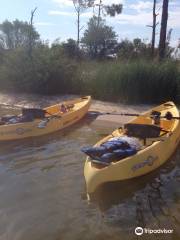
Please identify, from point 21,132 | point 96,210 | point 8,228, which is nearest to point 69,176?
point 96,210

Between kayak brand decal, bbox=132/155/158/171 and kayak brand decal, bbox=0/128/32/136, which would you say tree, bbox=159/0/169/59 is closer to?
kayak brand decal, bbox=0/128/32/136

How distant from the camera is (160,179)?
7668mm

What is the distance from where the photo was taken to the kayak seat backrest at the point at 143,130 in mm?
8641

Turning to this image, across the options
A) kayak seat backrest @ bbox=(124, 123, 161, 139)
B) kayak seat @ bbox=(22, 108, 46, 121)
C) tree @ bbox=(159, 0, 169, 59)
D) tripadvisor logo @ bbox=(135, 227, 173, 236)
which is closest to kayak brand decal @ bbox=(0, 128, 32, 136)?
kayak seat @ bbox=(22, 108, 46, 121)

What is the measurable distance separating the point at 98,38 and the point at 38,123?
A: 84.2ft

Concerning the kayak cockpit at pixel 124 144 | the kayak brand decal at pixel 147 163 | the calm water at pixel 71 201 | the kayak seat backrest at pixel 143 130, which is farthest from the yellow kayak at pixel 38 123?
the kayak brand decal at pixel 147 163

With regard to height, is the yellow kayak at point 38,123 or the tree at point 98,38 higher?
the tree at point 98,38

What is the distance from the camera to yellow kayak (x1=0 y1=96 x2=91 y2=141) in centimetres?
1042

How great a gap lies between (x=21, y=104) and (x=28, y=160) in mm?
7666

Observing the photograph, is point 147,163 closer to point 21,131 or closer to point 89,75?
point 21,131

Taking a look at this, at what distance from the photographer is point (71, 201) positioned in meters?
6.62

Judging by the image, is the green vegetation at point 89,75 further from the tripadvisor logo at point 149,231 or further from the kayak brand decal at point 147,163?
the tripadvisor logo at point 149,231

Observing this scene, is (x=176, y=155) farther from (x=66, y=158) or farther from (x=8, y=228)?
(x=8, y=228)

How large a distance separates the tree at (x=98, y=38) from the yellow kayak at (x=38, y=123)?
21.2 m
